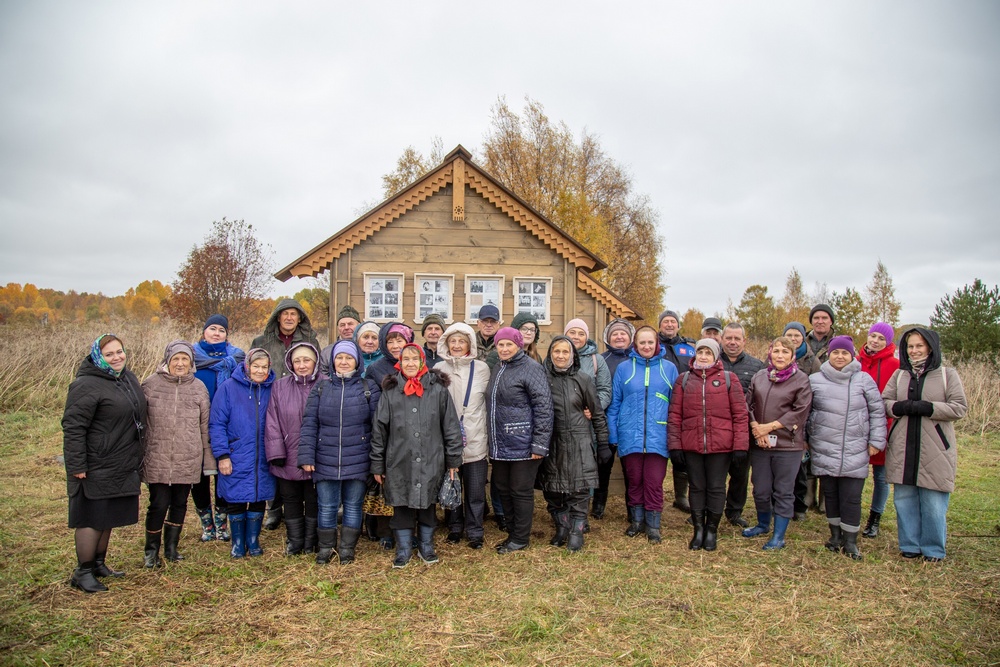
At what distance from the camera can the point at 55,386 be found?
1383 centimetres

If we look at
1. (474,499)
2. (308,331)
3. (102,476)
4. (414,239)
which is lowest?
(474,499)

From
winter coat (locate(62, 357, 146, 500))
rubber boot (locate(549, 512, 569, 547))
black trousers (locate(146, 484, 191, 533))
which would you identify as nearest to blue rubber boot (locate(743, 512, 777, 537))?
rubber boot (locate(549, 512, 569, 547))

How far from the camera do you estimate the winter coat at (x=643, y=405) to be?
228 inches

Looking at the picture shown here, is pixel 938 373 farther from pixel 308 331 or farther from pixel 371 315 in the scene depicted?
pixel 371 315

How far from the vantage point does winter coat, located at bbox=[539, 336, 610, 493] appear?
555cm

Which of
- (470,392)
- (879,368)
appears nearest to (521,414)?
(470,392)

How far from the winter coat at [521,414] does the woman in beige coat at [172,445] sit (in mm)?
2485

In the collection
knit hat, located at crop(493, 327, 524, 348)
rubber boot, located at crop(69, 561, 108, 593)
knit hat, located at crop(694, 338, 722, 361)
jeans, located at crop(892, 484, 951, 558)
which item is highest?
knit hat, located at crop(493, 327, 524, 348)

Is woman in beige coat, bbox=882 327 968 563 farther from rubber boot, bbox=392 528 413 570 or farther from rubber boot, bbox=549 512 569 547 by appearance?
rubber boot, bbox=392 528 413 570

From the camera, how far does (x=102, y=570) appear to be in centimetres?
480

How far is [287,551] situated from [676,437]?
3.67 m

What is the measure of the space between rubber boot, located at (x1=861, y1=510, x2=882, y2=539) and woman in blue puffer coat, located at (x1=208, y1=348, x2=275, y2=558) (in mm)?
5779

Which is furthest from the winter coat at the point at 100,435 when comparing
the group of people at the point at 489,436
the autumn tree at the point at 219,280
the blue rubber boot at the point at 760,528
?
the autumn tree at the point at 219,280

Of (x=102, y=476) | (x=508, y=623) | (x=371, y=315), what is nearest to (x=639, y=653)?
(x=508, y=623)
